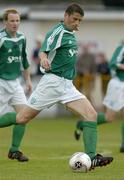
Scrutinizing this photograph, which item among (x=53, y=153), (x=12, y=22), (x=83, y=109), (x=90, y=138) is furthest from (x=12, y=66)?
(x=90, y=138)

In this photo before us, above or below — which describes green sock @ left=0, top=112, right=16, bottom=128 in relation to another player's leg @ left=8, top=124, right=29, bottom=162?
above

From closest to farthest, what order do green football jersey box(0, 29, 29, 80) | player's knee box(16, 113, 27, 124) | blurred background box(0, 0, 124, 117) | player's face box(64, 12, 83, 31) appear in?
player's face box(64, 12, 83, 31)
player's knee box(16, 113, 27, 124)
green football jersey box(0, 29, 29, 80)
blurred background box(0, 0, 124, 117)

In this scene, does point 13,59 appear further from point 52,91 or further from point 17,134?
point 52,91

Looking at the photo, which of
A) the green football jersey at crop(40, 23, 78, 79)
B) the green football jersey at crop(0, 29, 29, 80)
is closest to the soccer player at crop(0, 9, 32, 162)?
the green football jersey at crop(0, 29, 29, 80)

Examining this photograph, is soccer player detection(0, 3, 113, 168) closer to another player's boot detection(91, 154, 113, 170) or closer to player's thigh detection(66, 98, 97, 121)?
player's thigh detection(66, 98, 97, 121)

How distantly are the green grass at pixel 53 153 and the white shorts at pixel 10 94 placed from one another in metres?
0.90

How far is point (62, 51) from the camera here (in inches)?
478

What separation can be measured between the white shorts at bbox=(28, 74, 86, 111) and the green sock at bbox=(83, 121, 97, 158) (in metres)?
0.52

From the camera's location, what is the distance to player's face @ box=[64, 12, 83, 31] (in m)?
11.9

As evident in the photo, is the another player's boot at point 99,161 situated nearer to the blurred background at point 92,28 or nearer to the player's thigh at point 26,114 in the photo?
the player's thigh at point 26,114

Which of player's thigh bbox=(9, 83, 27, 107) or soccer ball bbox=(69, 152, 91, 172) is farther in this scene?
player's thigh bbox=(9, 83, 27, 107)

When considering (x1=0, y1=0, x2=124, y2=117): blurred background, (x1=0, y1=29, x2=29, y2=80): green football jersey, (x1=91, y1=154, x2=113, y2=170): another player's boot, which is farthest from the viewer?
(x1=0, y1=0, x2=124, y2=117): blurred background

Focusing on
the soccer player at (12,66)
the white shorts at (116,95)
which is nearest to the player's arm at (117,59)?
the white shorts at (116,95)

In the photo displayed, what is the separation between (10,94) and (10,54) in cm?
68
